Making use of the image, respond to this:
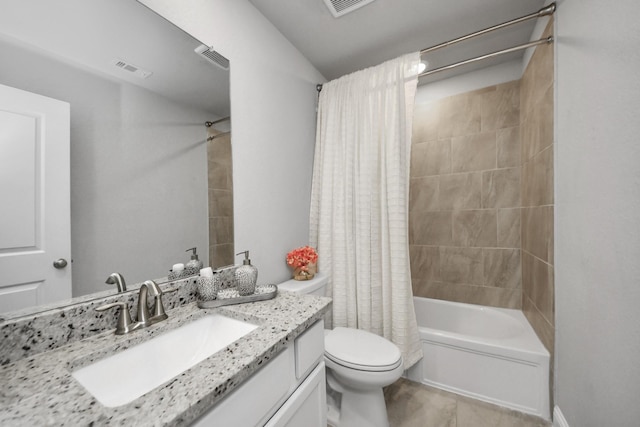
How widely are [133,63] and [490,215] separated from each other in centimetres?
258

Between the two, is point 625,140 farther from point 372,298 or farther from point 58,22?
point 58,22

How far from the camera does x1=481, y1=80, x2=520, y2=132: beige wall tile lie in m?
2.08

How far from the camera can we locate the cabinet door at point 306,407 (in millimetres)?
757

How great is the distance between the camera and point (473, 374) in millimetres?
1632

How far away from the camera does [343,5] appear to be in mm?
1472

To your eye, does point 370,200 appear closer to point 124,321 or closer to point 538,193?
point 538,193

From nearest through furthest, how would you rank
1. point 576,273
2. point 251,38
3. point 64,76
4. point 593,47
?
point 64,76 < point 593,47 < point 576,273 < point 251,38

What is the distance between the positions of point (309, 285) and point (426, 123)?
1907 mm

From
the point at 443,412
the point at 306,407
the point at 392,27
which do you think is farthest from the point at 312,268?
the point at 392,27

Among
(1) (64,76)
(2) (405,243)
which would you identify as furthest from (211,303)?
(2) (405,243)

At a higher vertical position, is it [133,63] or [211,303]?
[133,63]

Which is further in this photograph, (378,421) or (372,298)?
(372,298)

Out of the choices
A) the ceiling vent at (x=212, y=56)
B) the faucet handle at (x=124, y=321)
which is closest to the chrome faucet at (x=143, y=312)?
the faucet handle at (x=124, y=321)

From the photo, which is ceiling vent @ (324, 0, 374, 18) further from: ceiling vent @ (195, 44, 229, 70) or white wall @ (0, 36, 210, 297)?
white wall @ (0, 36, 210, 297)
